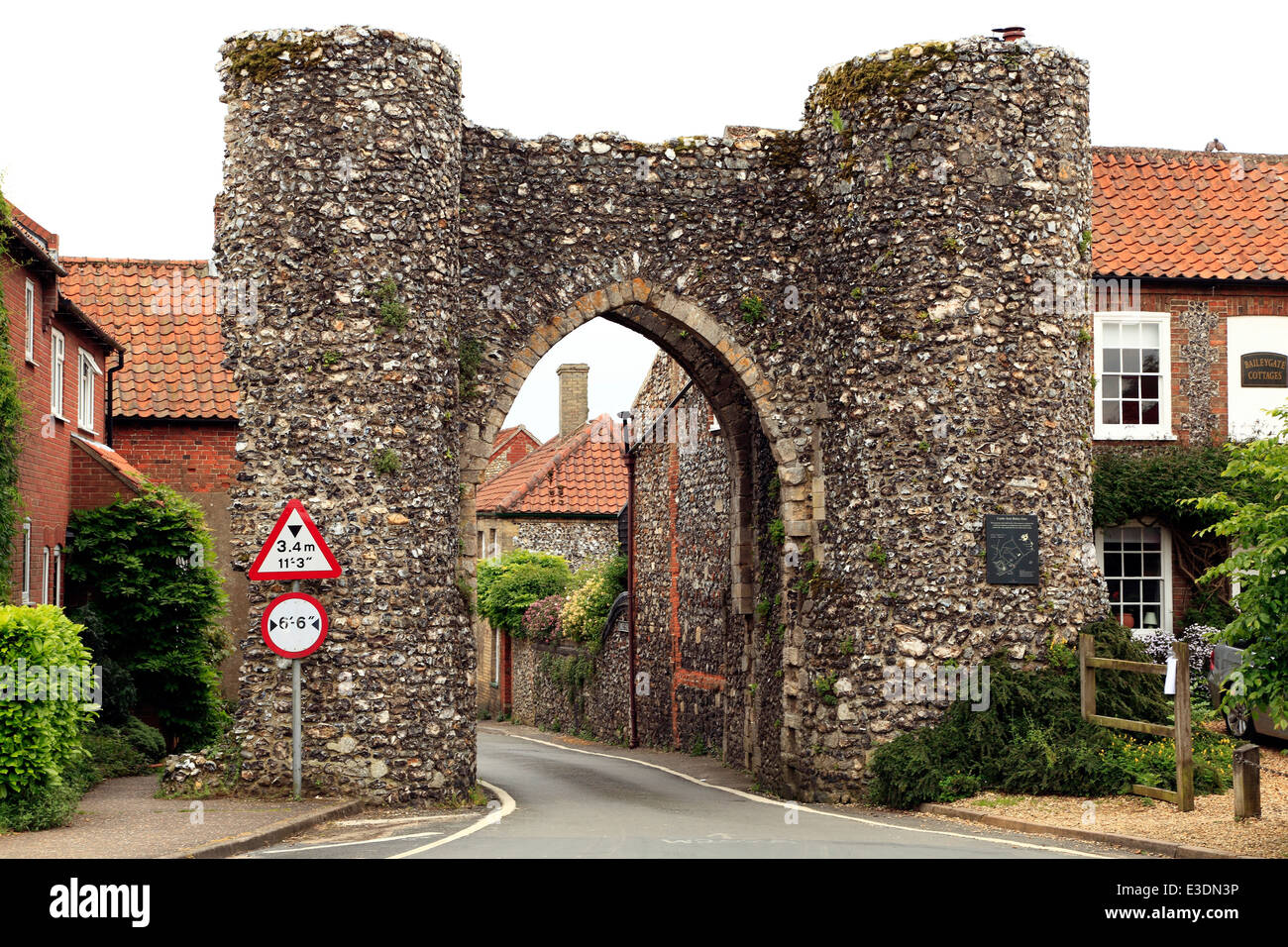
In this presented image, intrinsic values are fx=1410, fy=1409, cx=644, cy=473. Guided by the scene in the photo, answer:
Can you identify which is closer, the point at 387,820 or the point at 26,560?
the point at 387,820

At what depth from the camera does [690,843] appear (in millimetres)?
10398

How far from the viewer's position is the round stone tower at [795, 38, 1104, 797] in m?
13.9

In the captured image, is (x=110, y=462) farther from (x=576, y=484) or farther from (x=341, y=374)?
(x=576, y=484)

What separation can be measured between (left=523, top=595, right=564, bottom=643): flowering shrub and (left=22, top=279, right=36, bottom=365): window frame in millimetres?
15241

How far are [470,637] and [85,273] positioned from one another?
14705 mm

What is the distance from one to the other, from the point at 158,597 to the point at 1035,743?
38.9ft

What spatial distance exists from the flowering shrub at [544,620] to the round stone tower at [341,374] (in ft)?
57.1

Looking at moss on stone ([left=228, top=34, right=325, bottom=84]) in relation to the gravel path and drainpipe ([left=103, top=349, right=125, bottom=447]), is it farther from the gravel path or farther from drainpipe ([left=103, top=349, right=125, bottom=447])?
drainpipe ([left=103, top=349, right=125, bottom=447])

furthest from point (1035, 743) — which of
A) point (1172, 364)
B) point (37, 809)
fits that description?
point (37, 809)

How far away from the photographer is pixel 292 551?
12383 millimetres

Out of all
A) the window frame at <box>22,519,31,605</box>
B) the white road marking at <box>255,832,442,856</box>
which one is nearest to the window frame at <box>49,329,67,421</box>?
the window frame at <box>22,519,31,605</box>

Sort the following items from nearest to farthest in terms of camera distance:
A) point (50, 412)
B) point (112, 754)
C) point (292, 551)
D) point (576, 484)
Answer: point (292, 551) < point (112, 754) < point (50, 412) < point (576, 484)

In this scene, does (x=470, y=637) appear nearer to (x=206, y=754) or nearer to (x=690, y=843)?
(x=206, y=754)

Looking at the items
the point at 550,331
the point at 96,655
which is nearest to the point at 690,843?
the point at 550,331
